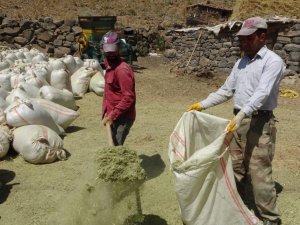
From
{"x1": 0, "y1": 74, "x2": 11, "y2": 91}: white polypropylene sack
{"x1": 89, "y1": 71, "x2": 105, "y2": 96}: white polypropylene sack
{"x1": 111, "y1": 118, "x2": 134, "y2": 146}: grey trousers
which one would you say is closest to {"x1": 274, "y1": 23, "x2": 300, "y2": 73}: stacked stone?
{"x1": 89, "y1": 71, "x2": 105, "y2": 96}: white polypropylene sack

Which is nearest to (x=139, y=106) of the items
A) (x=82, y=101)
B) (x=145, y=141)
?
(x=82, y=101)

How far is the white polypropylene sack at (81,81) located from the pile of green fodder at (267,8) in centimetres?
602

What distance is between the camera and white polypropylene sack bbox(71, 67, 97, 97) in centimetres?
889

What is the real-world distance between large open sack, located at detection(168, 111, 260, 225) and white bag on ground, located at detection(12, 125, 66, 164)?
7.27 feet

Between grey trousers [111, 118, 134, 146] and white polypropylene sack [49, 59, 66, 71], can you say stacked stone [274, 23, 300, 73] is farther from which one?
grey trousers [111, 118, 134, 146]

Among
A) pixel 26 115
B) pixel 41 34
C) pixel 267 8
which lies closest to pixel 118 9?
pixel 41 34

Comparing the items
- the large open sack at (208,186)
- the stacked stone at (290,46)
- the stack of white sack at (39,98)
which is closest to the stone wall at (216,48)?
the stacked stone at (290,46)

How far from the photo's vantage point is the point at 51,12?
2334 cm

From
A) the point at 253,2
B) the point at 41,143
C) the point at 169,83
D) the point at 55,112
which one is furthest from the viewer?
the point at 253,2

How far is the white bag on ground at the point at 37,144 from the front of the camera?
4895 mm

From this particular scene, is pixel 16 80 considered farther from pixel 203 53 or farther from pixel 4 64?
pixel 203 53

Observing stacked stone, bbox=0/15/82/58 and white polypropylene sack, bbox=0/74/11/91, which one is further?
stacked stone, bbox=0/15/82/58

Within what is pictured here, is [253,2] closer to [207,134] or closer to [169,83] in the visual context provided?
[169,83]

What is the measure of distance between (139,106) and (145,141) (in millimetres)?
2427
